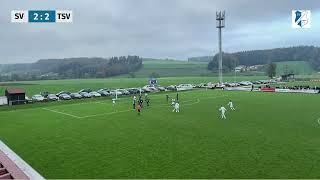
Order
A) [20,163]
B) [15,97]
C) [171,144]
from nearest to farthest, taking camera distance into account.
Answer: [20,163] → [171,144] → [15,97]

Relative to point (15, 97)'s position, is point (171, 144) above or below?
below

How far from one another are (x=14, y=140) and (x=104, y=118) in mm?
11303

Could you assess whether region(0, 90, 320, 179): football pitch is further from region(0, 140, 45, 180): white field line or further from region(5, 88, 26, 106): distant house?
region(5, 88, 26, 106): distant house

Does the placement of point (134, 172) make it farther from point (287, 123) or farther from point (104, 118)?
point (104, 118)

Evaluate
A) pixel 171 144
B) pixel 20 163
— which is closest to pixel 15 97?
pixel 20 163

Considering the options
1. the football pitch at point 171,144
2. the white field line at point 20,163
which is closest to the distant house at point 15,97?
the football pitch at point 171,144

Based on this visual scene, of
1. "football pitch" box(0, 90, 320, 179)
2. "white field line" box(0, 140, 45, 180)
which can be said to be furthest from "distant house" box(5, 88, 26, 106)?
"white field line" box(0, 140, 45, 180)

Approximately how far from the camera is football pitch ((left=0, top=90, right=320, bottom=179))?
57.3 ft

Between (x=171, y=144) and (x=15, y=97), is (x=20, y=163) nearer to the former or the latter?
(x=171, y=144)

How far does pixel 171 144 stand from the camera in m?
23.2

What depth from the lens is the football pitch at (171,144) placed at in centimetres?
1745

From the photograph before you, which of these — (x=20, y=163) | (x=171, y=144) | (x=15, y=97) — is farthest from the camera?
(x=15, y=97)

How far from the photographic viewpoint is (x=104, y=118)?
1446 inches

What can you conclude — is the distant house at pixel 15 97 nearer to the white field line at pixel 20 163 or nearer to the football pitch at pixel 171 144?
the football pitch at pixel 171 144
